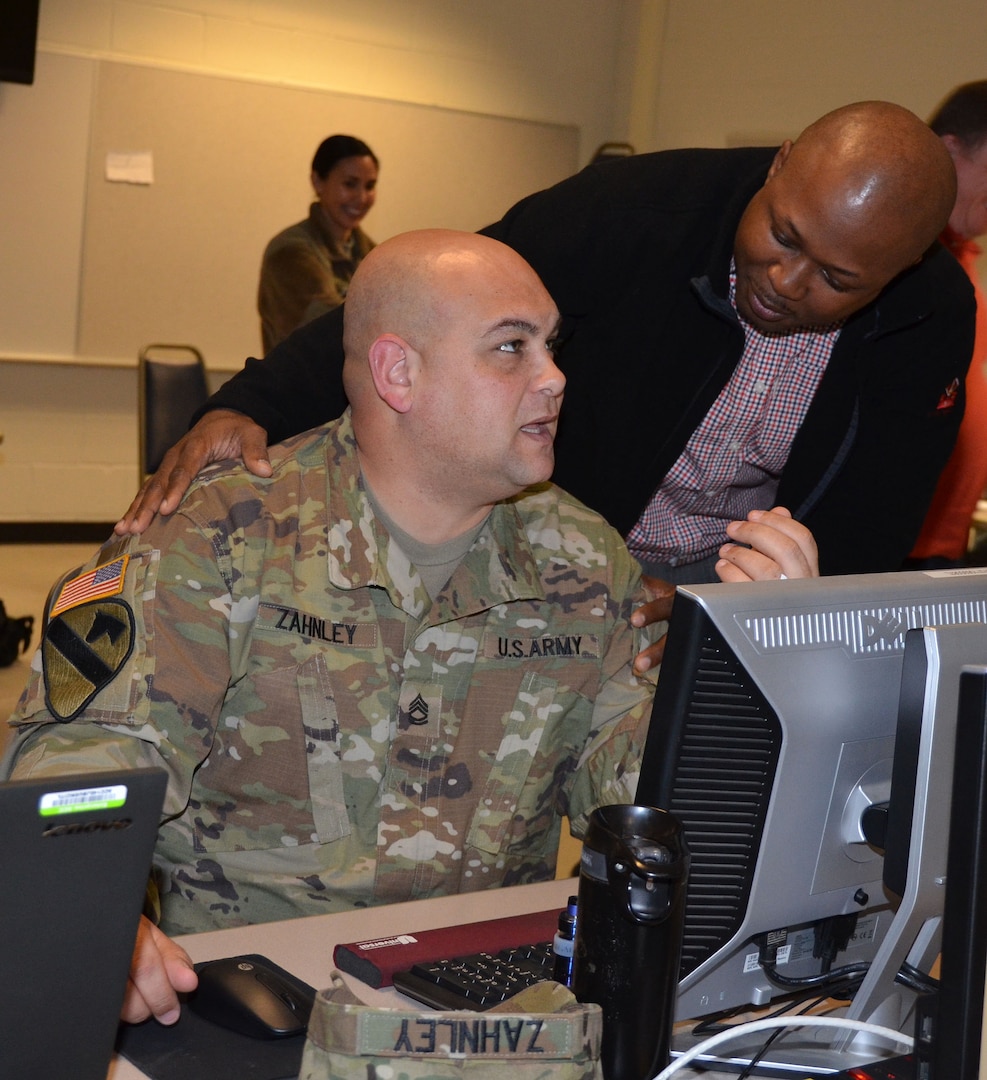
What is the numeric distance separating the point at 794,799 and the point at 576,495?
3.88ft

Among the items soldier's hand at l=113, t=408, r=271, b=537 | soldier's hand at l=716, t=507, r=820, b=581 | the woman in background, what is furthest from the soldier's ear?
the woman in background

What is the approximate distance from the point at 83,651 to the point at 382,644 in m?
0.35

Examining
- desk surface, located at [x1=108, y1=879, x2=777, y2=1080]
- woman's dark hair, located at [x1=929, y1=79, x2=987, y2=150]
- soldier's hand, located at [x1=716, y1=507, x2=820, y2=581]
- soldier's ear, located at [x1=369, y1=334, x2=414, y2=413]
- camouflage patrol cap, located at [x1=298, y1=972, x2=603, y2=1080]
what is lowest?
desk surface, located at [x1=108, y1=879, x2=777, y2=1080]

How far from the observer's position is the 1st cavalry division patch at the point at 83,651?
1325 millimetres

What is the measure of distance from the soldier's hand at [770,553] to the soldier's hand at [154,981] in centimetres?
63

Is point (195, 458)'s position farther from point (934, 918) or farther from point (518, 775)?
point (934, 918)

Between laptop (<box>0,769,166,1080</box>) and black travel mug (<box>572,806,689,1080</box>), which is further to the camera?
black travel mug (<box>572,806,689,1080</box>)

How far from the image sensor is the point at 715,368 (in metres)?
2.10

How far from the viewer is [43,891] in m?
0.76

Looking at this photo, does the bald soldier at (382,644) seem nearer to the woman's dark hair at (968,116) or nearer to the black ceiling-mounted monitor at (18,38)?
the woman's dark hair at (968,116)

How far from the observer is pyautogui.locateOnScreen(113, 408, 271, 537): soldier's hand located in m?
1.52

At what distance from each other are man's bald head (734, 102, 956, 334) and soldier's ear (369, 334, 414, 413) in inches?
22.1

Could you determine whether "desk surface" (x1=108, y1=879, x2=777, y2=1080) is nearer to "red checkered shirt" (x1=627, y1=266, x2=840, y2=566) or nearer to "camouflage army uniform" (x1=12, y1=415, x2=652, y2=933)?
"camouflage army uniform" (x1=12, y1=415, x2=652, y2=933)

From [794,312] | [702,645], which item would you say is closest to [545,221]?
[794,312]
